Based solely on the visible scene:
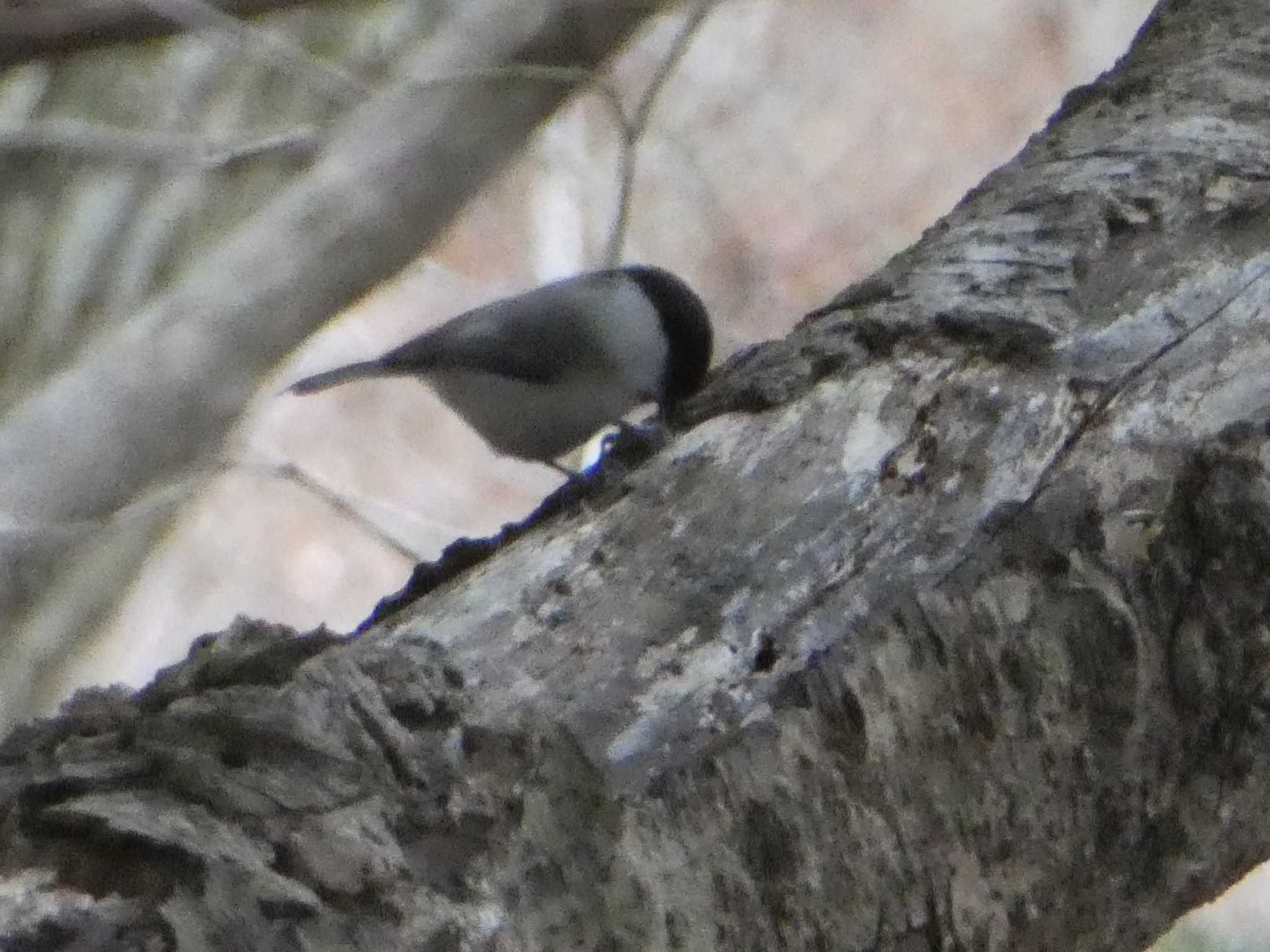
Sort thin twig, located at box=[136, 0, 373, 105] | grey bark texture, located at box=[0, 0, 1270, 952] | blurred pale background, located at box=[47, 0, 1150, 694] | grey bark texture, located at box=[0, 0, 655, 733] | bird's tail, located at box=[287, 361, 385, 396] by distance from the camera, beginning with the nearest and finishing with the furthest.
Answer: grey bark texture, located at box=[0, 0, 1270, 952], bird's tail, located at box=[287, 361, 385, 396], thin twig, located at box=[136, 0, 373, 105], grey bark texture, located at box=[0, 0, 655, 733], blurred pale background, located at box=[47, 0, 1150, 694]

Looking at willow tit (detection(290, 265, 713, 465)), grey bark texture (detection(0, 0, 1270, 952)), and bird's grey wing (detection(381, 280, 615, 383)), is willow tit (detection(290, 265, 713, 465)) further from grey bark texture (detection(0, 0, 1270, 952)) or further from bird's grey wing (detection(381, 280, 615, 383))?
grey bark texture (detection(0, 0, 1270, 952))

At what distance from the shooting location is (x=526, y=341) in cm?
97

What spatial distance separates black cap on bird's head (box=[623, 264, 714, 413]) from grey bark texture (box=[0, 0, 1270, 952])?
0.20m

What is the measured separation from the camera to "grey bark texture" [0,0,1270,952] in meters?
0.46

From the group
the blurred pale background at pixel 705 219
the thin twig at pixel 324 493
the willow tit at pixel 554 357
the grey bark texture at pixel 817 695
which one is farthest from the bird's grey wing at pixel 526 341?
the blurred pale background at pixel 705 219

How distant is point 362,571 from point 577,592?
236 cm

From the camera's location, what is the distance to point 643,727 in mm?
518

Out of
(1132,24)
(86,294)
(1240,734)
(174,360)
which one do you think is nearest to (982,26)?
(1132,24)

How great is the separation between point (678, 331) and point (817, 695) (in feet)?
1.51

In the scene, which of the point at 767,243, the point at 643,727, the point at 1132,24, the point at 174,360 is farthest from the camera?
the point at 1132,24

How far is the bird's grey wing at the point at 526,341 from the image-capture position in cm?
97

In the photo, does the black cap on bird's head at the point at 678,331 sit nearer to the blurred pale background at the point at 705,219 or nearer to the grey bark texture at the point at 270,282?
the grey bark texture at the point at 270,282

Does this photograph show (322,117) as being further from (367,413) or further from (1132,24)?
(1132,24)

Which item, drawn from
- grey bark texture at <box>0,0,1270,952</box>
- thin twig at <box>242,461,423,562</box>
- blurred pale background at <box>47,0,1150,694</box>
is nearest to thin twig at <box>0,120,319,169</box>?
thin twig at <box>242,461,423,562</box>
